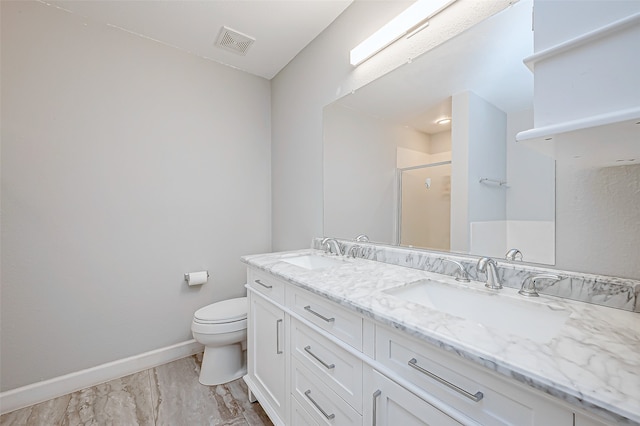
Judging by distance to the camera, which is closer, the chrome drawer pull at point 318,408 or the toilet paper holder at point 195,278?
the chrome drawer pull at point 318,408

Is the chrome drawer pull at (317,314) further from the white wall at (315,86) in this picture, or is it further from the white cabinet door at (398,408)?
the white wall at (315,86)

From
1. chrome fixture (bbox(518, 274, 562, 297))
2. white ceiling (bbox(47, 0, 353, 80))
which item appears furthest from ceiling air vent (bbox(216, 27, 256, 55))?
chrome fixture (bbox(518, 274, 562, 297))

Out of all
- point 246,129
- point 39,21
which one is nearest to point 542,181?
point 246,129

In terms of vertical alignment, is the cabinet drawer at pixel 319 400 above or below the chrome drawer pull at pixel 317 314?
below

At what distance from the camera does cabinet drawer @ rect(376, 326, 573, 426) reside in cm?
48

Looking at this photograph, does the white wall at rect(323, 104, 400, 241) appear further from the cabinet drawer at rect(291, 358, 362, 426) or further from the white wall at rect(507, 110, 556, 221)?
the cabinet drawer at rect(291, 358, 362, 426)

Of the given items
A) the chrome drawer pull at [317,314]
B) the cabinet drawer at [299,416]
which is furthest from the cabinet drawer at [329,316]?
the cabinet drawer at [299,416]

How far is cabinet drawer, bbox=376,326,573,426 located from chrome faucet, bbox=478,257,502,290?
1.50ft

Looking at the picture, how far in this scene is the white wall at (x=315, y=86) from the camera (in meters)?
1.23

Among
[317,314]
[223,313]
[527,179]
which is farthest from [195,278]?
[527,179]

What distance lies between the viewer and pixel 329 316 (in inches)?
37.2

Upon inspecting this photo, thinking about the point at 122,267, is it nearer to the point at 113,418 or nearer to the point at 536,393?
the point at 113,418

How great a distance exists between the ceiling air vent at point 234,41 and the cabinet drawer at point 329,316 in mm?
1864

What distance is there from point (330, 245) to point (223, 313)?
87 cm
